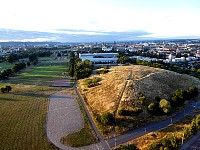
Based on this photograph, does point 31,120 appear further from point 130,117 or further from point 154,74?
point 154,74

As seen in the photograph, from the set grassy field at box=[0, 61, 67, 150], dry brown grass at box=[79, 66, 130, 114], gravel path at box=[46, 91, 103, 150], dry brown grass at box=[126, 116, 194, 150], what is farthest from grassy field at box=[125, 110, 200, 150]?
grassy field at box=[0, 61, 67, 150]

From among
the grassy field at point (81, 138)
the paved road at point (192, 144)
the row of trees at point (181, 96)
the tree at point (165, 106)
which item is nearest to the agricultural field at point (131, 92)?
the tree at point (165, 106)

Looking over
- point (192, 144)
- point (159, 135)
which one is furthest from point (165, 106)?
point (192, 144)

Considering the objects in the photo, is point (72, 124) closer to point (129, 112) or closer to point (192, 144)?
point (129, 112)

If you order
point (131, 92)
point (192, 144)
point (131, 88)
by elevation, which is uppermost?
point (131, 88)

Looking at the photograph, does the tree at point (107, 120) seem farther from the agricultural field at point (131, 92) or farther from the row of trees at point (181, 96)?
the row of trees at point (181, 96)

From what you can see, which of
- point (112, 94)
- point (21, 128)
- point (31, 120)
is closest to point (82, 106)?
point (112, 94)
